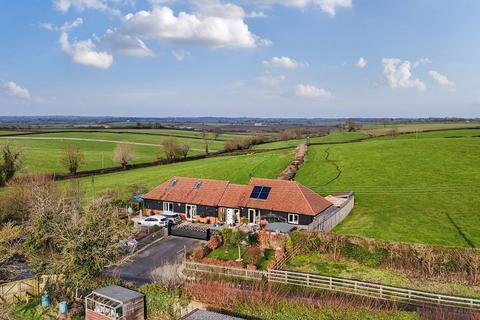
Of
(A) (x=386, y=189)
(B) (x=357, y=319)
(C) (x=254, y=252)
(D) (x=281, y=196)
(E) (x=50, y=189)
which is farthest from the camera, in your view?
(A) (x=386, y=189)

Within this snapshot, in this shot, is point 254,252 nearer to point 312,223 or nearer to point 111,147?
point 312,223

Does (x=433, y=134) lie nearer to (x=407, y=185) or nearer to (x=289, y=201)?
(x=407, y=185)

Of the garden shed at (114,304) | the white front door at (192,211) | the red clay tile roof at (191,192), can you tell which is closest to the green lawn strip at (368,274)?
the garden shed at (114,304)

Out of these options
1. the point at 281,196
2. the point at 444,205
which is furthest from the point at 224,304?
the point at 444,205

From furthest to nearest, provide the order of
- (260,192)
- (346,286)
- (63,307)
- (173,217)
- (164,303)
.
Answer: (173,217) → (260,192) → (346,286) → (63,307) → (164,303)

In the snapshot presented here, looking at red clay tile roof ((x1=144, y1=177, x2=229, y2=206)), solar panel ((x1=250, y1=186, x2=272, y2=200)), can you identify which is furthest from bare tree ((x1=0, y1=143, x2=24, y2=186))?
solar panel ((x1=250, y1=186, x2=272, y2=200))

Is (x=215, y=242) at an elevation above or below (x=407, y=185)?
below

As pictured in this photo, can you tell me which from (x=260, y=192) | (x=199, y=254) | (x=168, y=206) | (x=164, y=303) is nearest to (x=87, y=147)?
(x=168, y=206)

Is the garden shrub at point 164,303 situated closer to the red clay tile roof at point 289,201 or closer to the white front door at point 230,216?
the red clay tile roof at point 289,201
